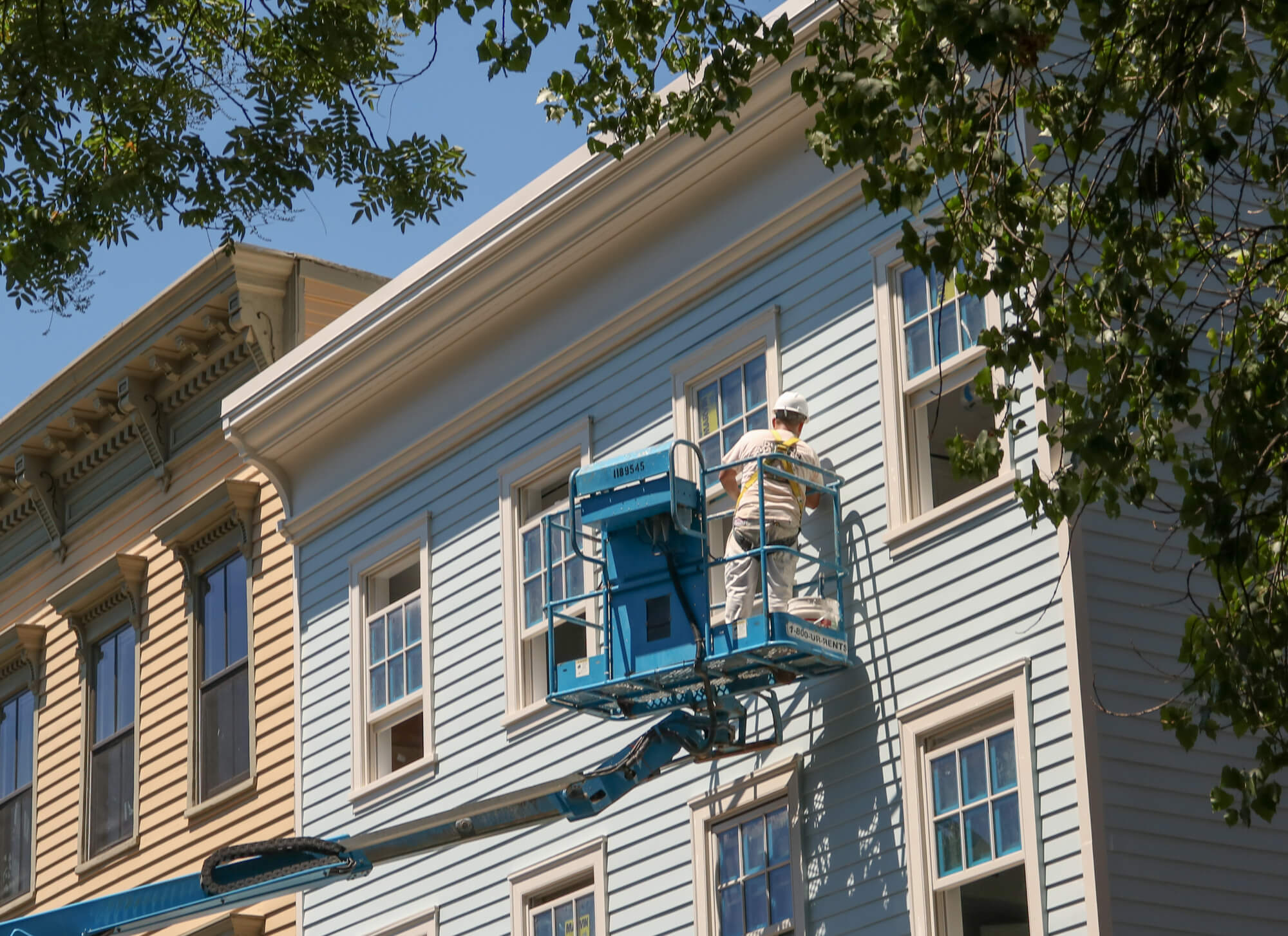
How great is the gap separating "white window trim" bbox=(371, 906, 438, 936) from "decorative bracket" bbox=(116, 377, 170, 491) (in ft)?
21.9

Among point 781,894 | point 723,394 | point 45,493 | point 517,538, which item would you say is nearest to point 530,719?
point 517,538

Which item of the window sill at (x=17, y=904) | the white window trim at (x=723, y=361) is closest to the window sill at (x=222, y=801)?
the window sill at (x=17, y=904)

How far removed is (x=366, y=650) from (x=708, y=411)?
16.1 ft

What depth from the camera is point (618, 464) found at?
50.8 ft

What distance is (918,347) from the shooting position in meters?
15.3

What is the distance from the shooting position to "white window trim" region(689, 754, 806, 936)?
1522cm

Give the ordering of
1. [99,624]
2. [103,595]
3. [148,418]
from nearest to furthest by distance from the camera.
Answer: [148,418], [103,595], [99,624]

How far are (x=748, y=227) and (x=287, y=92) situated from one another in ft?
18.8

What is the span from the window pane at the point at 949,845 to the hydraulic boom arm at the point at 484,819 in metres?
1.43

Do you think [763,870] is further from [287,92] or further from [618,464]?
[287,92]

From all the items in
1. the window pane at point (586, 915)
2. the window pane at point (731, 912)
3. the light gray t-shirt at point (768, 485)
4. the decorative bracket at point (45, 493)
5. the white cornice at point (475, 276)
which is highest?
the decorative bracket at point (45, 493)

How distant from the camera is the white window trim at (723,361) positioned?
647 inches

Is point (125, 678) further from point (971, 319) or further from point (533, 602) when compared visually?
point (971, 319)

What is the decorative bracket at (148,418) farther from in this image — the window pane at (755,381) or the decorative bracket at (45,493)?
the window pane at (755,381)
